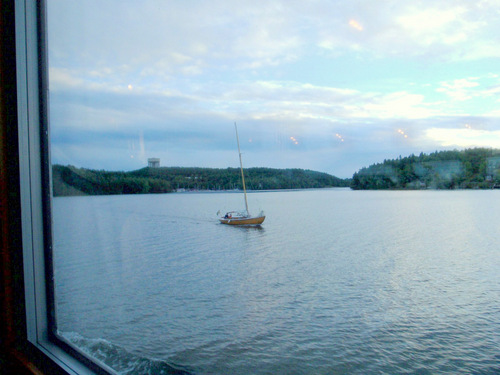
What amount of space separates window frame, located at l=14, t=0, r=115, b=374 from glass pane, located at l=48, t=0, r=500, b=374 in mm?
95

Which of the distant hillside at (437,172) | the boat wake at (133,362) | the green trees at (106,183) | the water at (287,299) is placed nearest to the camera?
the green trees at (106,183)

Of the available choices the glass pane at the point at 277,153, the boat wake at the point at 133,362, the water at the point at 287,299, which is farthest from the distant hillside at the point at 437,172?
the boat wake at the point at 133,362

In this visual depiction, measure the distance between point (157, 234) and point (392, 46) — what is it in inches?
746

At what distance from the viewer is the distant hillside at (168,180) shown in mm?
2266

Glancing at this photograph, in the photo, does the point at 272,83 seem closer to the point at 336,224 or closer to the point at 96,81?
the point at 96,81

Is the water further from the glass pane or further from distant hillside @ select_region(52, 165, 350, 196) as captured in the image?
distant hillside @ select_region(52, 165, 350, 196)

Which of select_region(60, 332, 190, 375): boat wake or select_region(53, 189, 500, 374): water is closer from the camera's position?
select_region(60, 332, 190, 375): boat wake

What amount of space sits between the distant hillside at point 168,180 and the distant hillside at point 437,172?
93 centimetres

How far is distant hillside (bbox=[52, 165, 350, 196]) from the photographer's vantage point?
2.27 metres

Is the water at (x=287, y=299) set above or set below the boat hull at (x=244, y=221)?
below

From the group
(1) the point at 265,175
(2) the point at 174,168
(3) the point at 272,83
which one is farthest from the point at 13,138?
→ (1) the point at 265,175

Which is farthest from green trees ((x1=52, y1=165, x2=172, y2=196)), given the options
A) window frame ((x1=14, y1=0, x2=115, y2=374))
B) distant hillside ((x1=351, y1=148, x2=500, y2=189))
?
distant hillside ((x1=351, y1=148, x2=500, y2=189))

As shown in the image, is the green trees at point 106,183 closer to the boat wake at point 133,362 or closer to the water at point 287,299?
the water at point 287,299

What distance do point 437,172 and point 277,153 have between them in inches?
216
